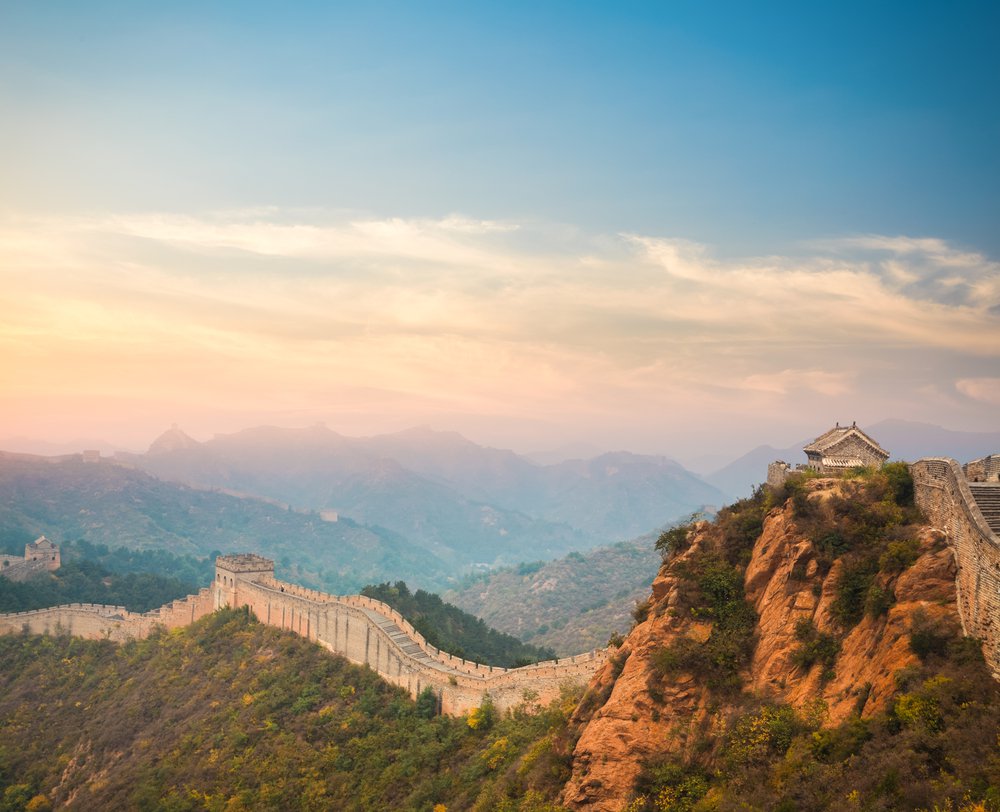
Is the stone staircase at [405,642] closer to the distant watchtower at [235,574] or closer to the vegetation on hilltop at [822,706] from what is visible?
the distant watchtower at [235,574]

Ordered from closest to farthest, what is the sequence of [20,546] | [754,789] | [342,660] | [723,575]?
[754,789], [723,575], [342,660], [20,546]

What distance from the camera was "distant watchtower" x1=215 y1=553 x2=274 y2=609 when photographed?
184ft

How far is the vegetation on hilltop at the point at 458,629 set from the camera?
208ft

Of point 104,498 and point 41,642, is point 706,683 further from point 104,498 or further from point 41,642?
point 104,498

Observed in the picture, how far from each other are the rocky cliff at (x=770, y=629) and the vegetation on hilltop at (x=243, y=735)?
9.46ft

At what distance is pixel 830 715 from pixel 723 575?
5.49m

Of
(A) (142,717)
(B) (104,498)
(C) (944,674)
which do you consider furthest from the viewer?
(B) (104,498)

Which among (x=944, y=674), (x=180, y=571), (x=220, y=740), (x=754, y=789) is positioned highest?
(x=944, y=674)

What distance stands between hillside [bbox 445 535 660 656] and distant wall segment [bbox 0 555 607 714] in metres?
39.7

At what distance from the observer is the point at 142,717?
48188mm

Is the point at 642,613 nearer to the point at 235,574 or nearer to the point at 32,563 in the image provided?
the point at 235,574

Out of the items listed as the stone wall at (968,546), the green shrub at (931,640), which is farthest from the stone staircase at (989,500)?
the green shrub at (931,640)

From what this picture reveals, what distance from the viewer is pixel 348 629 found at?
44.6 metres

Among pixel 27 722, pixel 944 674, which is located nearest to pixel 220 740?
pixel 27 722
